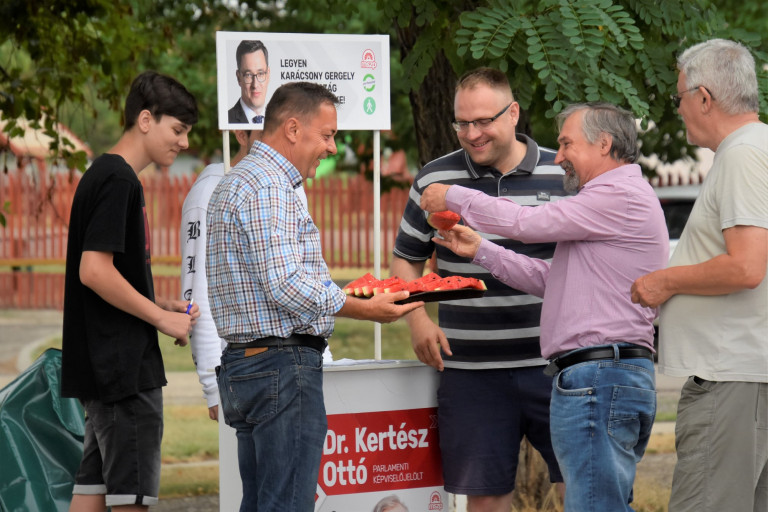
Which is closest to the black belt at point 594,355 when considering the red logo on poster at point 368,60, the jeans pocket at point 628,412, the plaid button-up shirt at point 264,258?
the jeans pocket at point 628,412

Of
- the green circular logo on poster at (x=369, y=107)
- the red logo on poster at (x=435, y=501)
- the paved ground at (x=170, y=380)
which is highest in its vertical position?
the green circular logo on poster at (x=369, y=107)

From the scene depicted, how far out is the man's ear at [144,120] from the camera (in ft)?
11.7

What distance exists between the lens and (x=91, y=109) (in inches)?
308

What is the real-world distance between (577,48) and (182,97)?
1797 mm

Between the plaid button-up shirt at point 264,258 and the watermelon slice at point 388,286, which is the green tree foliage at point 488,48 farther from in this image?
the plaid button-up shirt at point 264,258

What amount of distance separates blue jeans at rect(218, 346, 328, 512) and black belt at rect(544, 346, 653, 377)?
868 millimetres

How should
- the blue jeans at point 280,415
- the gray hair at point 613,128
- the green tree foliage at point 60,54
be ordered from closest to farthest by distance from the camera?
the blue jeans at point 280,415
the gray hair at point 613,128
the green tree foliage at point 60,54

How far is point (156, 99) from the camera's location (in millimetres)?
3568

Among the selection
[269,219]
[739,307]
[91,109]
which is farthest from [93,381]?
[91,109]

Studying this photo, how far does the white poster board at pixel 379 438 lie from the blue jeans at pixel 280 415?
29.2 inches

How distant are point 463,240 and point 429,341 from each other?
444 millimetres

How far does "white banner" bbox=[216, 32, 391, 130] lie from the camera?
427 centimetres

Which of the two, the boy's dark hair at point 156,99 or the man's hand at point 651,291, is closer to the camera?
the man's hand at point 651,291

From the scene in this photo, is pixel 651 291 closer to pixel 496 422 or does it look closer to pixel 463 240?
pixel 463 240
